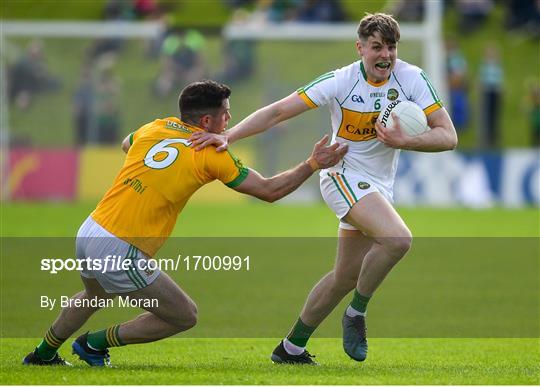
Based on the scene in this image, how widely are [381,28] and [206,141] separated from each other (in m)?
1.61

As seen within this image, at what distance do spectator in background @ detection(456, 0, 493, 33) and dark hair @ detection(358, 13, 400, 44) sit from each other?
25266 mm

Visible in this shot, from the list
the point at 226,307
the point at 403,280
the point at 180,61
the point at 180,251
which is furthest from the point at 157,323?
the point at 180,61

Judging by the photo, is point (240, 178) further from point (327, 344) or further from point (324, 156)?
point (327, 344)

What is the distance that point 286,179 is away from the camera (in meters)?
8.14

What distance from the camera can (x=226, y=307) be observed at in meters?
12.3

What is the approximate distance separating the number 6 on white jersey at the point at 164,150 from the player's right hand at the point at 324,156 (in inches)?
35.2

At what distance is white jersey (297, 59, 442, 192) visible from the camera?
28.9 feet

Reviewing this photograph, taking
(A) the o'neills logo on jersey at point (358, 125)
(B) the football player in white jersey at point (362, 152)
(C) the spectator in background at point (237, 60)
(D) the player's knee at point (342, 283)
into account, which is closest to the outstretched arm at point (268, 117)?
(B) the football player in white jersey at point (362, 152)

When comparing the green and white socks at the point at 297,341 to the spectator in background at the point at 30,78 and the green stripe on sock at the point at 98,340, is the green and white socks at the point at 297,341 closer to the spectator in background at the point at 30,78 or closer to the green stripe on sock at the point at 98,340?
the green stripe on sock at the point at 98,340

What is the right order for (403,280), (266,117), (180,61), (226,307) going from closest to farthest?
(266,117), (226,307), (403,280), (180,61)

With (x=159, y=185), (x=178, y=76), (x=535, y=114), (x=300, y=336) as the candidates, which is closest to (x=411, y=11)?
(x=535, y=114)

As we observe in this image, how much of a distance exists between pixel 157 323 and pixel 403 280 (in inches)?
283

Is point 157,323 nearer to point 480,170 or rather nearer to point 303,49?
point 480,170

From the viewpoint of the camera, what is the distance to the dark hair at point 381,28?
8570 mm
